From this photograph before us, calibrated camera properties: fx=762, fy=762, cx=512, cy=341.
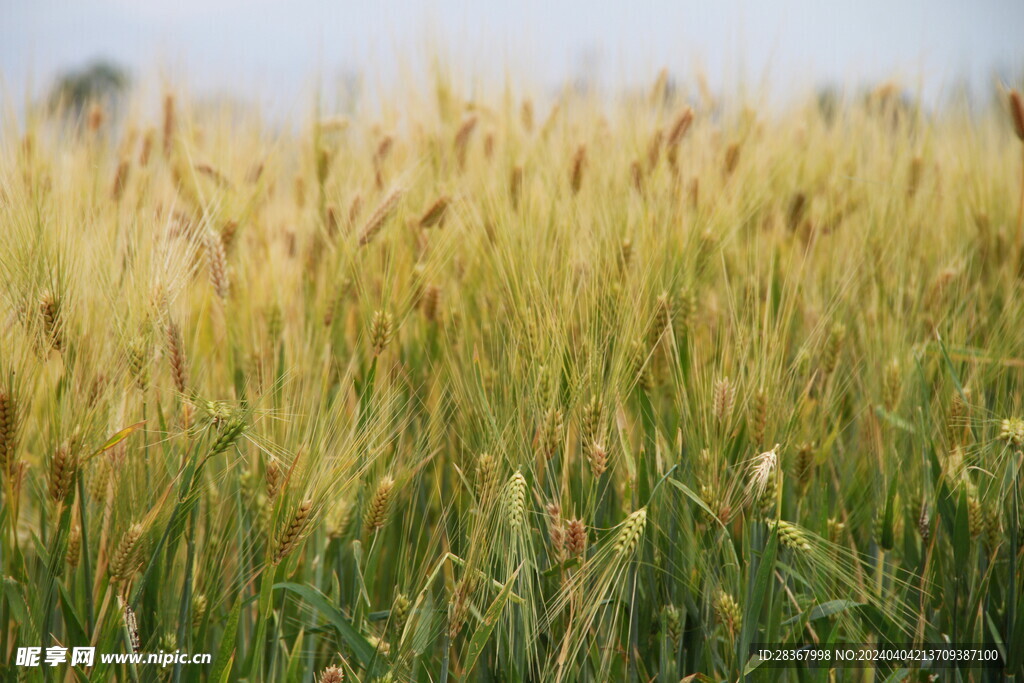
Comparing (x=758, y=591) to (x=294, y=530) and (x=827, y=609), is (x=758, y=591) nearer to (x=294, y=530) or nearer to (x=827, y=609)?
Answer: (x=827, y=609)

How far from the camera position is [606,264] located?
118 cm

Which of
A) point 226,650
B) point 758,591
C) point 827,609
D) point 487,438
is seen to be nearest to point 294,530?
point 226,650

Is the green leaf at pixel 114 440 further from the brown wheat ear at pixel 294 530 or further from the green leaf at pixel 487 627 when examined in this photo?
the green leaf at pixel 487 627

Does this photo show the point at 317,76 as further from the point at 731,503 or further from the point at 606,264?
the point at 731,503

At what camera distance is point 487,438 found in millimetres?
1093

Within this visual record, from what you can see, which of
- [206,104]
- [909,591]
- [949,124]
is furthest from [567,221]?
[949,124]

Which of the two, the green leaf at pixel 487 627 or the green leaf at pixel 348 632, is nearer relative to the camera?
the green leaf at pixel 487 627

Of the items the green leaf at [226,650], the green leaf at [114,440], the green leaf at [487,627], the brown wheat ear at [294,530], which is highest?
the green leaf at [114,440]

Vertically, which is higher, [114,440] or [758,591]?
[114,440]

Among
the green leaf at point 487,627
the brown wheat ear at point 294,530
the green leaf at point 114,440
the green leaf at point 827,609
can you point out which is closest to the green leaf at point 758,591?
the green leaf at point 827,609

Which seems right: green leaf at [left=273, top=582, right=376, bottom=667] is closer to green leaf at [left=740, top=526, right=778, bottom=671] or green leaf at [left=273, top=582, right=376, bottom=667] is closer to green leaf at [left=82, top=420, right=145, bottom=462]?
green leaf at [left=82, top=420, right=145, bottom=462]

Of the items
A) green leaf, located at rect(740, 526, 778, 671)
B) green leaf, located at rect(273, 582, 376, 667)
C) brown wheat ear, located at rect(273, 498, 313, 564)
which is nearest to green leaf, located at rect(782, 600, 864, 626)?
green leaf, located at rect(740, 526, 778, 671)

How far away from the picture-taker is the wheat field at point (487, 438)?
1.05 meters

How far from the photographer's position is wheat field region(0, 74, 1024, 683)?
3.45ft
